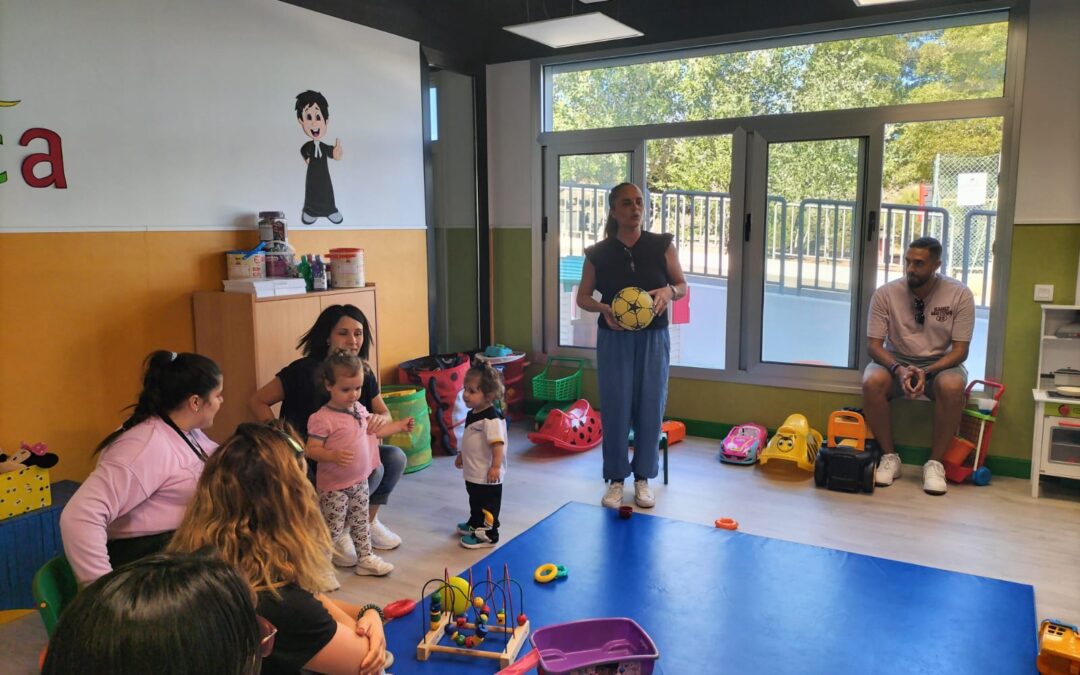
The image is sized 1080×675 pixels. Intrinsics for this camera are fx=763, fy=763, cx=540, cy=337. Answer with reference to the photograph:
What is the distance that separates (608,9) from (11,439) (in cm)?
397

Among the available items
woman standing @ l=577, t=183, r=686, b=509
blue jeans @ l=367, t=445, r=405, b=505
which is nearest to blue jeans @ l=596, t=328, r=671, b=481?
woman standing @ l=577, t=183, r=686, b=509

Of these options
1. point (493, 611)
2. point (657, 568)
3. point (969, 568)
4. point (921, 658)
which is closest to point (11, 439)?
point (493, 611)

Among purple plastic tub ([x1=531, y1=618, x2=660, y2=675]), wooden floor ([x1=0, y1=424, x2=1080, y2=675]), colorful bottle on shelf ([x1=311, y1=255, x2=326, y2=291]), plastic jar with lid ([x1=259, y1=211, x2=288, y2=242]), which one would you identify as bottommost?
wooden floor ([x1=0, y1=424, x2=1080, y2=675])

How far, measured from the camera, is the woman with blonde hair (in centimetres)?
156

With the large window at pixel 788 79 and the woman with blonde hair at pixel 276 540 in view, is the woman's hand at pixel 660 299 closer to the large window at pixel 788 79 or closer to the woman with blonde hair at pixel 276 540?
the large window at pixel 788 79

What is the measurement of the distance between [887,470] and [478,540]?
2.35m

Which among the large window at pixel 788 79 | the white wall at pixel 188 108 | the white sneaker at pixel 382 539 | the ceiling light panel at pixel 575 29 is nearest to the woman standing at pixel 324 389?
the white sneaker at pixel 382 539

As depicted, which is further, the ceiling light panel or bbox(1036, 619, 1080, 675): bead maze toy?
the ceiling light panel

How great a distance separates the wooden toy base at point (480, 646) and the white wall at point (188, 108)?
7.33 feet

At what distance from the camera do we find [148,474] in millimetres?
2062

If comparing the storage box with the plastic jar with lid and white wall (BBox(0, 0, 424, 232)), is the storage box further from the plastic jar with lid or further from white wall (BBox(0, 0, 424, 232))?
the plastic jar with lid

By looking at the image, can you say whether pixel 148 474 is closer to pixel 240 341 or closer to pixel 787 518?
pixel 240 341

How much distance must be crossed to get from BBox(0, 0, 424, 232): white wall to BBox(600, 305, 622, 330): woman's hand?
1763mm

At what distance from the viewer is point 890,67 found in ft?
14.9
